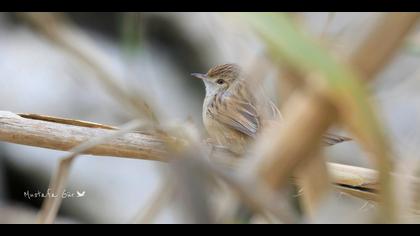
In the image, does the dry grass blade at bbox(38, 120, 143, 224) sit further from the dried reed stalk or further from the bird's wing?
the bird's wing

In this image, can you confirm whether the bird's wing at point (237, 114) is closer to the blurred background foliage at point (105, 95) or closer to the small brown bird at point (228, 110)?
the small brown bird at point (228, 110)

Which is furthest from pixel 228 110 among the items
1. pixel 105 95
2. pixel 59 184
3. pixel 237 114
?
pixel 59 184

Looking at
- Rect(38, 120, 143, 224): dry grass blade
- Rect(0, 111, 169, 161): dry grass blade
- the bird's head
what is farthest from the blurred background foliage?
Rect(38, 120, 143, 224): dry grass blade

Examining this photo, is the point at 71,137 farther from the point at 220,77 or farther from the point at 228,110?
the point at 220,77

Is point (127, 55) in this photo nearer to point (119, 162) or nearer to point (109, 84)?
point (109, 84)

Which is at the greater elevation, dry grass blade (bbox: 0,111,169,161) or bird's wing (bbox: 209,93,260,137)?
dry grass blade (bbox: 0,111,169,161)

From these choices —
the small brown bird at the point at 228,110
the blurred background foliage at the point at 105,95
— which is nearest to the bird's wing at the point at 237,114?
the small brown bird at the point at 228,110

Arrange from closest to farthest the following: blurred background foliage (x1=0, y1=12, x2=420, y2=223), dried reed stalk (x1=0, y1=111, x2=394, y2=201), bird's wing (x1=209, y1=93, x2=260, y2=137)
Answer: dried reed stalk (x1=0, y1=111, x2=394, y2=201) → bird's wing (x1=209, y1=93, x2=260, y2=137) → blurred background foliage (x1=0, y1=12, x2=420, y2=223)

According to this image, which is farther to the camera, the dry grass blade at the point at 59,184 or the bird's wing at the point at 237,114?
the bird's wing at the point at 237,114

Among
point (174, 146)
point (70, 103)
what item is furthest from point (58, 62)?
point (174, 146)
